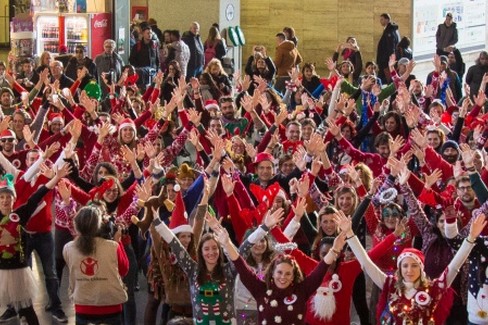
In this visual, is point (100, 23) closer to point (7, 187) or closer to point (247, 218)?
point (247, 218)

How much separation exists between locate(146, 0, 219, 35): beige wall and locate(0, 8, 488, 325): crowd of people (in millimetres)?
12688

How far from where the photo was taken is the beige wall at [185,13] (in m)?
27.8

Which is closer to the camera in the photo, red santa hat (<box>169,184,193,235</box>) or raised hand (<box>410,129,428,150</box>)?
red santa hat (<box>169,184,193,235</box>)

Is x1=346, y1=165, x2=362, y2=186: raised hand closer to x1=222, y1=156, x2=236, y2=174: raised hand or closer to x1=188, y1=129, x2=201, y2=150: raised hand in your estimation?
x1=222, y1=156, x2=236, y2=174: raised hand

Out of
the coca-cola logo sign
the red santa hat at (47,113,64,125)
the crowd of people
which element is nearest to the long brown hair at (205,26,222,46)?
the coca-cola logo sign

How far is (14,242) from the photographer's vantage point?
966 cm

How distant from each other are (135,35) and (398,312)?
16.7 m

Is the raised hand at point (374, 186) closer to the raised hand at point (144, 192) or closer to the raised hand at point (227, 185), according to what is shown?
the raised hand at point (227, 185)

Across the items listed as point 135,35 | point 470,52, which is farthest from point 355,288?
point 470,52

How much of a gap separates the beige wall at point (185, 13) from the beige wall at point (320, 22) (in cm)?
186

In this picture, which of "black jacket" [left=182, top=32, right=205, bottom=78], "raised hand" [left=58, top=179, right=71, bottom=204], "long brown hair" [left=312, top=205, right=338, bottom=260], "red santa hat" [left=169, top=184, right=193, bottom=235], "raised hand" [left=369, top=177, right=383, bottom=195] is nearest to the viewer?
"red santa hat" [left=169, top=184, right=193, bottom=235]

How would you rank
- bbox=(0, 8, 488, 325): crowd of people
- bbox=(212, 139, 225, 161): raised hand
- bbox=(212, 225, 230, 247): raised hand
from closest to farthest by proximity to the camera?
bbox=(212, 225, 230, 247): raised hand
bbox=(0, 8, 488, 325): crowd of people
bbox=(212, 139, 225, 161): raised hand

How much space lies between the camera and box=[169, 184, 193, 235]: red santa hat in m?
9.21

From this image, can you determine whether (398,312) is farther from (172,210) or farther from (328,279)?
(172,210)
